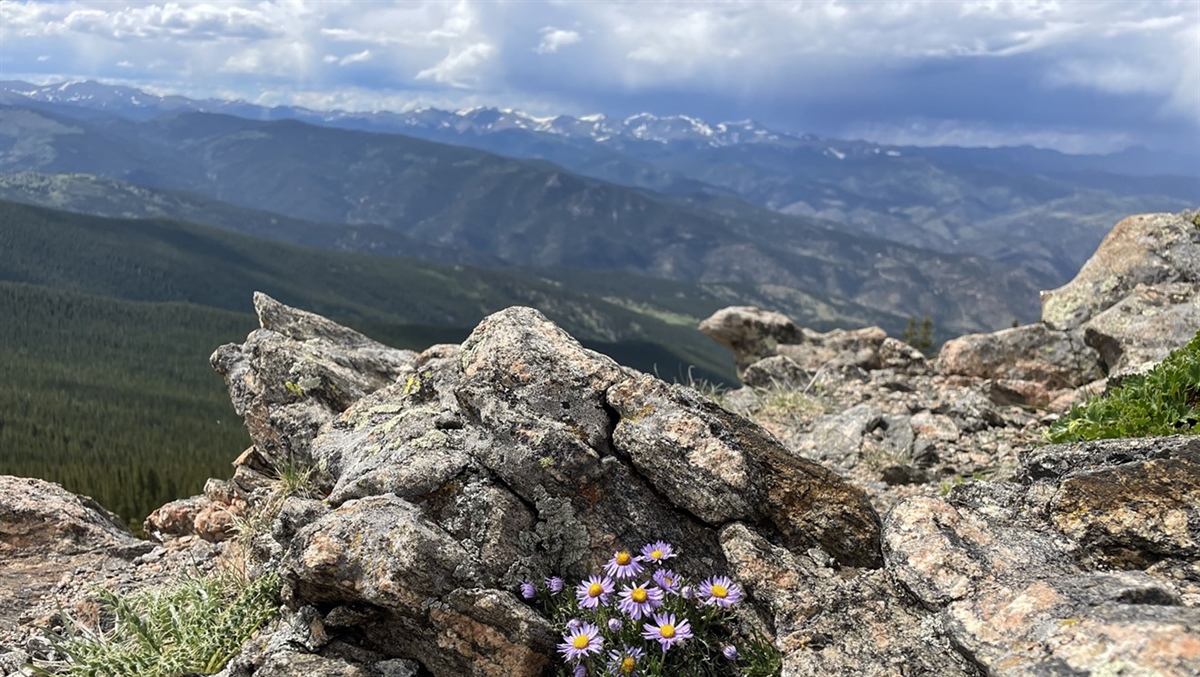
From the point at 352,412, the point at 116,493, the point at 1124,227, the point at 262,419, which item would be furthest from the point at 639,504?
the point at 116,493

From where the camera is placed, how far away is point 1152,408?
7641 millimetres

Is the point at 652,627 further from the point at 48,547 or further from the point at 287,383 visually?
the point at 48,547

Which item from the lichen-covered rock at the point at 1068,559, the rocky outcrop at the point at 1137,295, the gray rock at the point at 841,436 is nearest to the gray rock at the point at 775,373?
the gray rock at the point at 841,436

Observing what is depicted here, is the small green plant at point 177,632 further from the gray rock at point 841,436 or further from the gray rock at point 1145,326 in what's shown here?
the gray rock at point 1145,326

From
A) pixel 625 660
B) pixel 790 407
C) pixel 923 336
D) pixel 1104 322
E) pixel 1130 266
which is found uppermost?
pixel 1130 266

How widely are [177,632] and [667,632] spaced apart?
4.78 meters

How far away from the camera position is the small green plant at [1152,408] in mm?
7367

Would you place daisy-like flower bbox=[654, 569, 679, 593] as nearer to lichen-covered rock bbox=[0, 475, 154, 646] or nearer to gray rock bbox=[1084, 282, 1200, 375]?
lichen-covered rock bbox=[0, 475, 154, 646]

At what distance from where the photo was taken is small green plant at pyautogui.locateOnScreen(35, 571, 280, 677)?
21.1ft

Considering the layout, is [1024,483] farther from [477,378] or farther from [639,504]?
[477,378]

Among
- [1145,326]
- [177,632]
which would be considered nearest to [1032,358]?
[1145,326]

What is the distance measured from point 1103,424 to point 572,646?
6.69 m

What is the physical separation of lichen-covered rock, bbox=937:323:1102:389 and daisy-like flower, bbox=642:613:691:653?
15.2 metres

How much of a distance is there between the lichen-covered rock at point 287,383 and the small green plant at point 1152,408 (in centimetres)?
957
